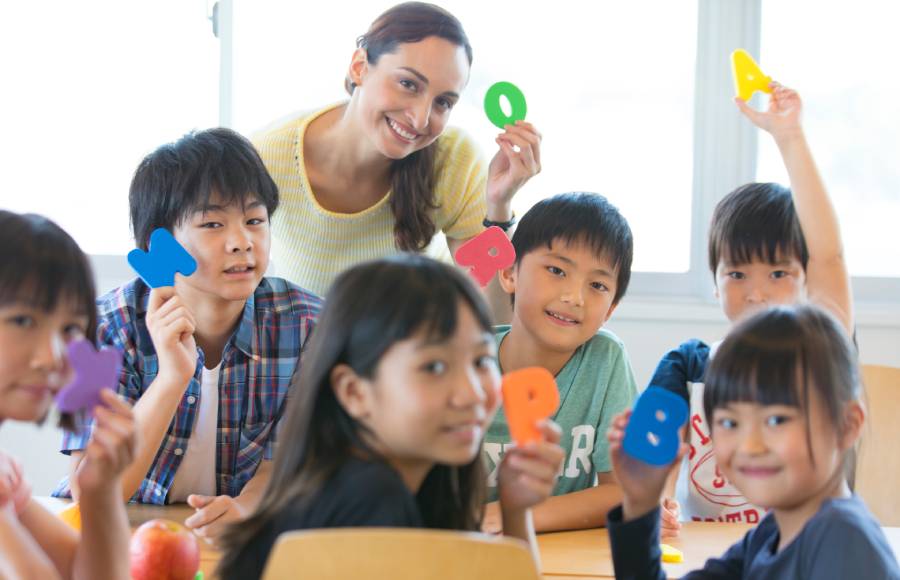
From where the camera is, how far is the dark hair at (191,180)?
206 centimetres

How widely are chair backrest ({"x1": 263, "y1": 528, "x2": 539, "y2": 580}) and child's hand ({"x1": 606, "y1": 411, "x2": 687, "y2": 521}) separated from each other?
0.49 metres

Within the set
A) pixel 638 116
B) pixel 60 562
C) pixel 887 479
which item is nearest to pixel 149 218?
pixel 60 562

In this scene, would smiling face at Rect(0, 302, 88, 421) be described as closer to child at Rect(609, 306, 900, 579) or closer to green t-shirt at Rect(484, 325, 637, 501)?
child at Rect(609, 306, 900, 579)

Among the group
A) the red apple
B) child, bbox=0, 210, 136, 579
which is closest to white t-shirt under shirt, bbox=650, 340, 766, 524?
the red apple

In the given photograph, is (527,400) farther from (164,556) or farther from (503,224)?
(503,224)

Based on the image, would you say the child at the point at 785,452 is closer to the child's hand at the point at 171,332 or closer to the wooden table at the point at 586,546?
the wooden table at the point at 586,546

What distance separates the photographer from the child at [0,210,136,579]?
1368 millimetres

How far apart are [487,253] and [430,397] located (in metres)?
0.72

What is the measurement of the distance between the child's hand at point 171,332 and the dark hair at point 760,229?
3.36ft

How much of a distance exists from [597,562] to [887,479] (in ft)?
3.16

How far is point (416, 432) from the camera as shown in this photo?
4.33 ft

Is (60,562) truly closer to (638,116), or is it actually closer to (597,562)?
(597,562)

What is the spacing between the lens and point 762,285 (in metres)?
2.13

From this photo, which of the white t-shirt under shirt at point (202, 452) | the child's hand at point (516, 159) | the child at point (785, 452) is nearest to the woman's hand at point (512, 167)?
the child's hand at point (516, 159)
